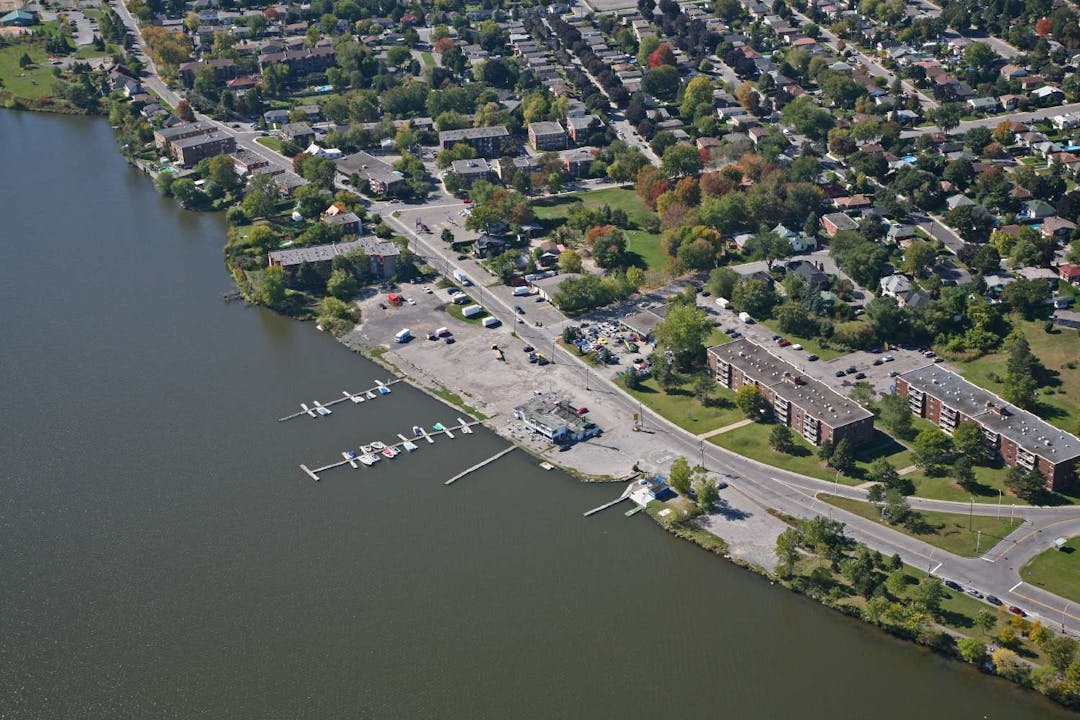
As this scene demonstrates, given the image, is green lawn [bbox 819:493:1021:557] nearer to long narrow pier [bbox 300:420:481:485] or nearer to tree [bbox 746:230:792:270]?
long narrow pier [bbox 300:420:481:485]

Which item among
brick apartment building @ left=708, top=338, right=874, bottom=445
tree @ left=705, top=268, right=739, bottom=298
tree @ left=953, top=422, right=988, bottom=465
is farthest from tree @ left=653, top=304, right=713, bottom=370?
tree @ left=953, top=422, right=988, bottom=465

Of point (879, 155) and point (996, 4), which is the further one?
point (996, 4)

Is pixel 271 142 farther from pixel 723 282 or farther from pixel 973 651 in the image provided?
pixel 973 651

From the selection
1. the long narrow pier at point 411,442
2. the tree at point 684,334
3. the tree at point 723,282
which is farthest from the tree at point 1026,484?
the long narrow pier at point 411,442

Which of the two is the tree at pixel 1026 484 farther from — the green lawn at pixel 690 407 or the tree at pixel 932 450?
the green lawn at pixel 690 407

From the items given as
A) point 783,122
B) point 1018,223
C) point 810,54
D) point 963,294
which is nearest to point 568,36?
point 810,54

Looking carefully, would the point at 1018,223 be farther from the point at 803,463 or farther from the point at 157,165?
the point at 157,165
